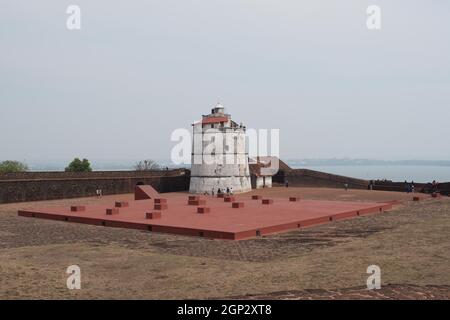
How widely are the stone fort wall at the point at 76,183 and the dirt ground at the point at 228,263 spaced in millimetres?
14049

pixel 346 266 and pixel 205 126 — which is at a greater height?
pixel 205 126

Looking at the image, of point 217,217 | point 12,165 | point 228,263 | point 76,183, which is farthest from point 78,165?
point 228,263

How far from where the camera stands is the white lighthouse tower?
3956 centimetres

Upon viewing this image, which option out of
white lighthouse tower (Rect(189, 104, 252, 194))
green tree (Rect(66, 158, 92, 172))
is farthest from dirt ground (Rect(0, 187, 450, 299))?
green tree (Rect(66, 158, 92, 172))

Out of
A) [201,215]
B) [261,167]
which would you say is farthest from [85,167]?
[201,215]

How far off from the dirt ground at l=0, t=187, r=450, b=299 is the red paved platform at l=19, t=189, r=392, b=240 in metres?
0.62

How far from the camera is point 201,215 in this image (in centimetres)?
2070

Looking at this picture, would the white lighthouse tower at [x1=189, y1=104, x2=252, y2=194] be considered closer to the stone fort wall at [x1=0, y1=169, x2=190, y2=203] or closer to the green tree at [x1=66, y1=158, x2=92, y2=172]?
the stone fort wall at [x1=0, y1=169, x2=190, y2=203]

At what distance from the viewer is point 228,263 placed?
1126 centimetres

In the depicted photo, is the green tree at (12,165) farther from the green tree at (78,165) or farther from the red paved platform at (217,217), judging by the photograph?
the red paved platform at (217,217)

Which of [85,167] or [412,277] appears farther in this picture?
[85,167]
